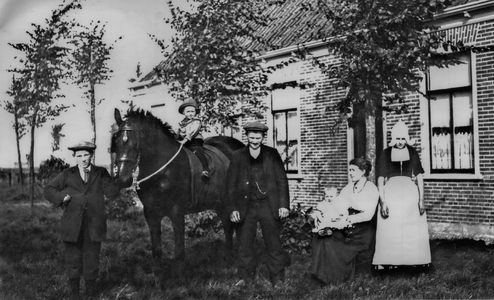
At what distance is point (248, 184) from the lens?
20.2ft

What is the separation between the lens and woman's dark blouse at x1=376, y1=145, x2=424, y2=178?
6.44 meters

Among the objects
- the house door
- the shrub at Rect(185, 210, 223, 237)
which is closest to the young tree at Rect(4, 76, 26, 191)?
the shrub at Rect(185, 210, 223, 237)

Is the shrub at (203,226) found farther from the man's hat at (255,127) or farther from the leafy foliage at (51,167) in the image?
the man's hat at (255,127)

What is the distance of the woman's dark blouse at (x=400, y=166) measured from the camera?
6441 mm

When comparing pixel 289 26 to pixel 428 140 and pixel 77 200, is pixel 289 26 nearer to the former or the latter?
pixel 428 140

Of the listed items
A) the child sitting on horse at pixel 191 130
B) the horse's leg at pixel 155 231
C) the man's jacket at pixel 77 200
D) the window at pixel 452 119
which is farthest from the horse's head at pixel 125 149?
the window at pixel 452 119

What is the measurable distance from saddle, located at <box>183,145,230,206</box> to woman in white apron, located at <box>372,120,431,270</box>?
7.48 feet

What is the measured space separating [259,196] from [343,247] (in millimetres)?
1167

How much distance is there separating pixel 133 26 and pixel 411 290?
5.03 meters

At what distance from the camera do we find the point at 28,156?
8.76m

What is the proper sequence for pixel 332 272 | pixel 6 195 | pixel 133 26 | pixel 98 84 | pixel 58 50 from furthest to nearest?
1. pixel 6 195
2. pixel 58 50
3. pixel 98 84
4. pixel 133 26
5. pixel 332 272

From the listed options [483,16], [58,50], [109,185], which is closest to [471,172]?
[483,16]

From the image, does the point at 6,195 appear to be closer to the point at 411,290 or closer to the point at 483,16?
the point at 411,290

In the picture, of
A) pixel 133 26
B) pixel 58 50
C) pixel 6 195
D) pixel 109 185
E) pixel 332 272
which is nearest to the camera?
pixel 109 185
